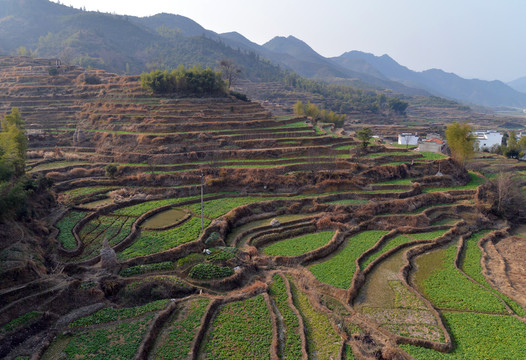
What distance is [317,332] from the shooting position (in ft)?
52.3

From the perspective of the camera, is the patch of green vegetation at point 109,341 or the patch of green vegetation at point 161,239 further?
the patch of green vegetation at point 161,239

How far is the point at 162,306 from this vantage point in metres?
16.9

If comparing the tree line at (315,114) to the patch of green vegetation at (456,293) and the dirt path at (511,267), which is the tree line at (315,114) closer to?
the dirt path at (511,267)

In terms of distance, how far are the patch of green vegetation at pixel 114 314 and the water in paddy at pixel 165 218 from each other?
1045cm

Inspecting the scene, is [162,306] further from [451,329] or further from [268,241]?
[451,329]

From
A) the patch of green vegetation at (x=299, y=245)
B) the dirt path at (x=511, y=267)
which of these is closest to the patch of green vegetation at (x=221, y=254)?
the patch of green vegetation at (x=299, y=245)

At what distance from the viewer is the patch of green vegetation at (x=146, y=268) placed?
787 inches

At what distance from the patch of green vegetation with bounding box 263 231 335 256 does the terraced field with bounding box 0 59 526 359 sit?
0.18 meters

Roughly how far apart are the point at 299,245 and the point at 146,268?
11916 millimetres

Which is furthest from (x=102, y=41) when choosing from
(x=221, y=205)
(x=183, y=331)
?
(x=183, y=331)

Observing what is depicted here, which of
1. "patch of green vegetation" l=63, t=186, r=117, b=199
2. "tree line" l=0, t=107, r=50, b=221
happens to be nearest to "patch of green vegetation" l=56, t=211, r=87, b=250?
"tree line" l=0, t=107, r=50, b=221

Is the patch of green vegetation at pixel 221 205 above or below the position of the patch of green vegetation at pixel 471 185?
below

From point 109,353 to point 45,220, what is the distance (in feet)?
59.5

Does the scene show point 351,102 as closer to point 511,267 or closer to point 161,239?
point 511,267
